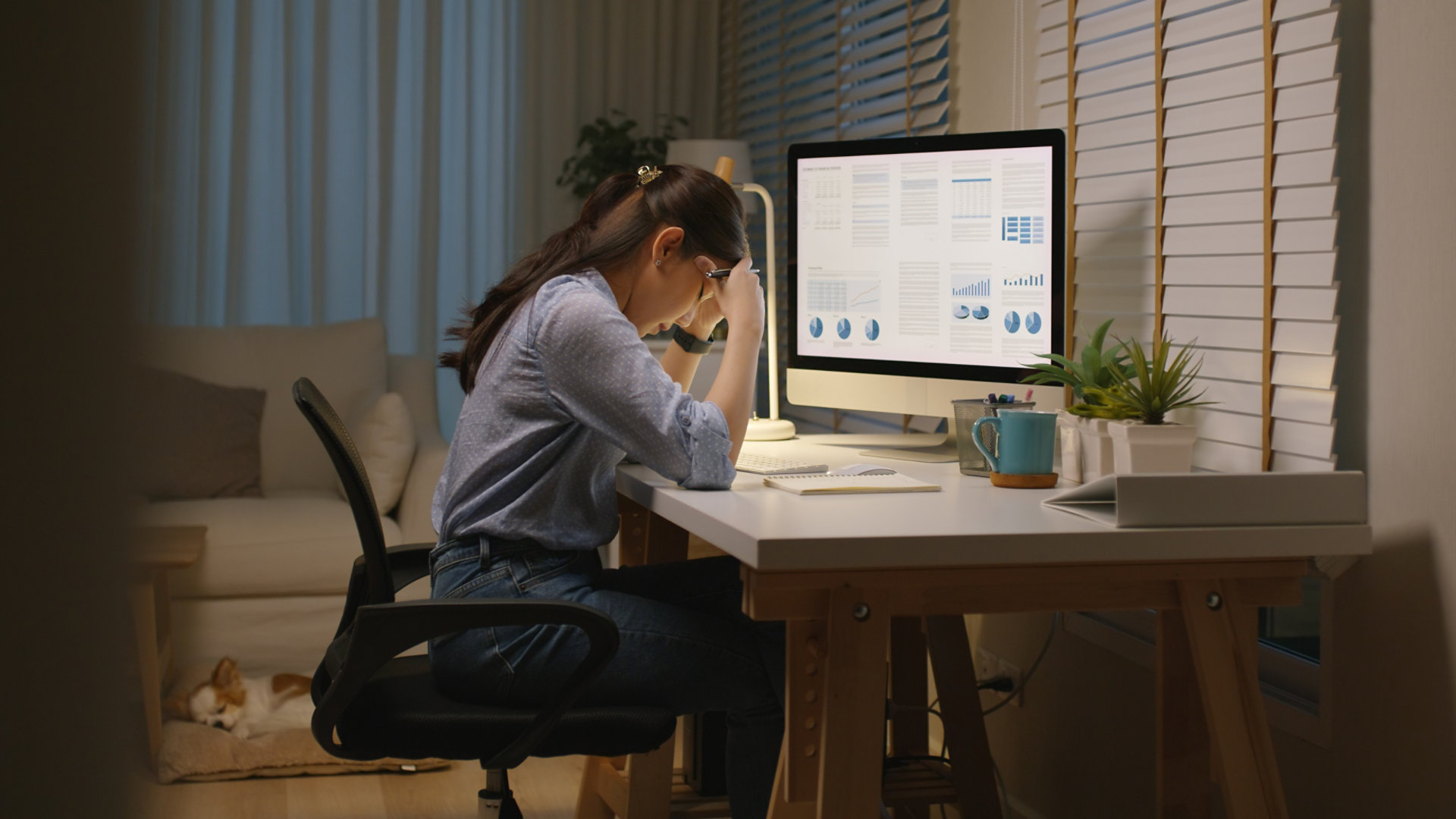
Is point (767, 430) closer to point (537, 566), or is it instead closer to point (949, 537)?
point (537, 566)

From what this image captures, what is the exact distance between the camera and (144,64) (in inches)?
3.9

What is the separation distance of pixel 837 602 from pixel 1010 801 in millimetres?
1269

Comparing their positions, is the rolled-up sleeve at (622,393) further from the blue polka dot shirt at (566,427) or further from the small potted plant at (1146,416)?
the small potted plant at (1146,416)

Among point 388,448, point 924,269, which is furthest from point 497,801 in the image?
point 388,448

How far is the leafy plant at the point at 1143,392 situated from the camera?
144 cm

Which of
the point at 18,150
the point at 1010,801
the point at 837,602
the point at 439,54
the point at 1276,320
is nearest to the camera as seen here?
the point at 18,150

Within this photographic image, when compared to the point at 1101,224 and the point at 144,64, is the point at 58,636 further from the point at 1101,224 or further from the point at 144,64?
the point at 1101,224

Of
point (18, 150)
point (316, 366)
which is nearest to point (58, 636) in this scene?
point (18, 150)

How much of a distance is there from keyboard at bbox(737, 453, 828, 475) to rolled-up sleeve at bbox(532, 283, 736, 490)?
0.65ft

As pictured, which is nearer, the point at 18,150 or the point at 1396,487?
the point at 18,150

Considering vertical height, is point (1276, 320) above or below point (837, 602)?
above

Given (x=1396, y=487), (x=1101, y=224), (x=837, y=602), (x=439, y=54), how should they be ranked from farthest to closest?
(x=439, y=54), (x=1101, y=224), (x=1396, y=487), (x=837, y=602)

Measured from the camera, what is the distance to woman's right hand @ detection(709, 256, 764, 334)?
160 cm

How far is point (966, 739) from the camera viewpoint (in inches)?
73.0
